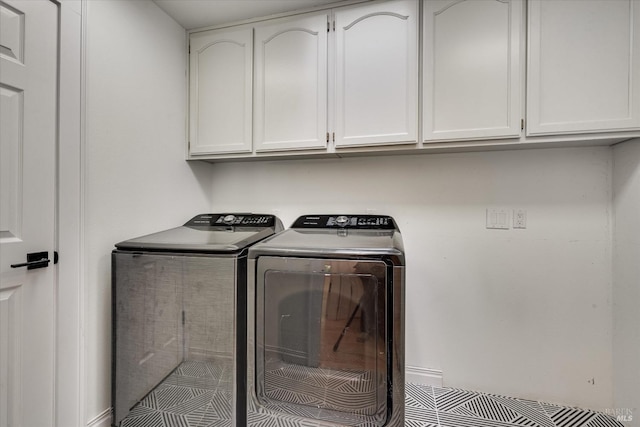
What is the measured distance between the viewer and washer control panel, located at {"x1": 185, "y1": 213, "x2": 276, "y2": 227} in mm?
1957

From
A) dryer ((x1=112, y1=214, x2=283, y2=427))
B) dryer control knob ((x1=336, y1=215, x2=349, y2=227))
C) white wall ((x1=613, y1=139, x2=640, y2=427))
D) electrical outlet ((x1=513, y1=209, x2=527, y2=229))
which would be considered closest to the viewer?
dryer ((x1=112, y1=214, x2=283, y2=427))

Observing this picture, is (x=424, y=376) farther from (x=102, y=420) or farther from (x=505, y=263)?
(x=102, y=420)

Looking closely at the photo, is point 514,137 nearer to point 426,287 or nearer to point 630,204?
point 630,204

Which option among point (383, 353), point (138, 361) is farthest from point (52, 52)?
point (383, 353)

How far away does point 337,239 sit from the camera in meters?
1.49

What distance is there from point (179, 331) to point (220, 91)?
5.06 feet

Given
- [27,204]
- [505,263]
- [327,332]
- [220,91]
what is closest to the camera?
[27,204]

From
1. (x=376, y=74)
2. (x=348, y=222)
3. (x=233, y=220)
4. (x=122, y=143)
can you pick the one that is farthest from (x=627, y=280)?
(x=122, y=143)

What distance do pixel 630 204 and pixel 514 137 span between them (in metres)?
0.71

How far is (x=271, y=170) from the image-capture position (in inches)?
86.9

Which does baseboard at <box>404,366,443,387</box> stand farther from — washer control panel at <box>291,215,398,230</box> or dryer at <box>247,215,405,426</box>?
washer control panel at <box>291,215,398,230</box>

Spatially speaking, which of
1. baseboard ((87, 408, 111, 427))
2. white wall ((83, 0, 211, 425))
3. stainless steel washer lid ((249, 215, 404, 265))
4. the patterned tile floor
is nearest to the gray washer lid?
stainless steel washer lid ((249, 215, 404, 265))

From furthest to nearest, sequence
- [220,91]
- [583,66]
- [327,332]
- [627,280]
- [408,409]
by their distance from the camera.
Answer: [220,91]
[408,409]
[627,280]
[583,66]
[327,332]

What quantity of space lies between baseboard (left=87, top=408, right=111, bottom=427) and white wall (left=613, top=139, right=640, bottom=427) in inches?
108
